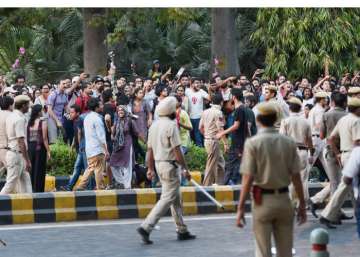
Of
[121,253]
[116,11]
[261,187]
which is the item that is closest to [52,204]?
[121,253]

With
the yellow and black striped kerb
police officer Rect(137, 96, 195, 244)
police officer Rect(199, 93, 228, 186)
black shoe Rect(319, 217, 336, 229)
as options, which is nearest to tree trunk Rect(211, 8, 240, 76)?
police officer Rect(199, 93, 228, 186)

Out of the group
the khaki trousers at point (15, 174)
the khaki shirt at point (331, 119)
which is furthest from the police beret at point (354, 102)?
the khaki trousers at point (15, 174)

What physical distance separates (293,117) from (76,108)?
15.8ft

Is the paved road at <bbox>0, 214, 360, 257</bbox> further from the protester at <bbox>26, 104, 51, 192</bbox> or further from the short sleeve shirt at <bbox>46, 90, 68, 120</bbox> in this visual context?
the short sleeve shirt at <bbox>46, 90, 68, 120</bbox>

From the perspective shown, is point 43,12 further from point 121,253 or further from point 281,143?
point 281,143

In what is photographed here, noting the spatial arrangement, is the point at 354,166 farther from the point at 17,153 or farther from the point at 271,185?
the point at 17,153

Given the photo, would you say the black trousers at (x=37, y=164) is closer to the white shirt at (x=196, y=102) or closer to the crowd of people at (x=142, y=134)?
the crowd of people at (x=142, y=134)

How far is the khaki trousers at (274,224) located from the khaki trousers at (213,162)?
732 centimetres

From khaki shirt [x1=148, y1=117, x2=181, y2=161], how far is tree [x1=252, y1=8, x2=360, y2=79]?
62.0 ft

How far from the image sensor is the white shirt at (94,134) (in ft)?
53.1

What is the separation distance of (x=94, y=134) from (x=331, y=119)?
346 centimetres

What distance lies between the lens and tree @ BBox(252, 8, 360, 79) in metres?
31.8

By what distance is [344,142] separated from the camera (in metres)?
13.4

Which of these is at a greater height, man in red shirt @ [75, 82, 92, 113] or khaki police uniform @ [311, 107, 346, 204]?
man in red shirt @ [75, 82, 92, 113]
